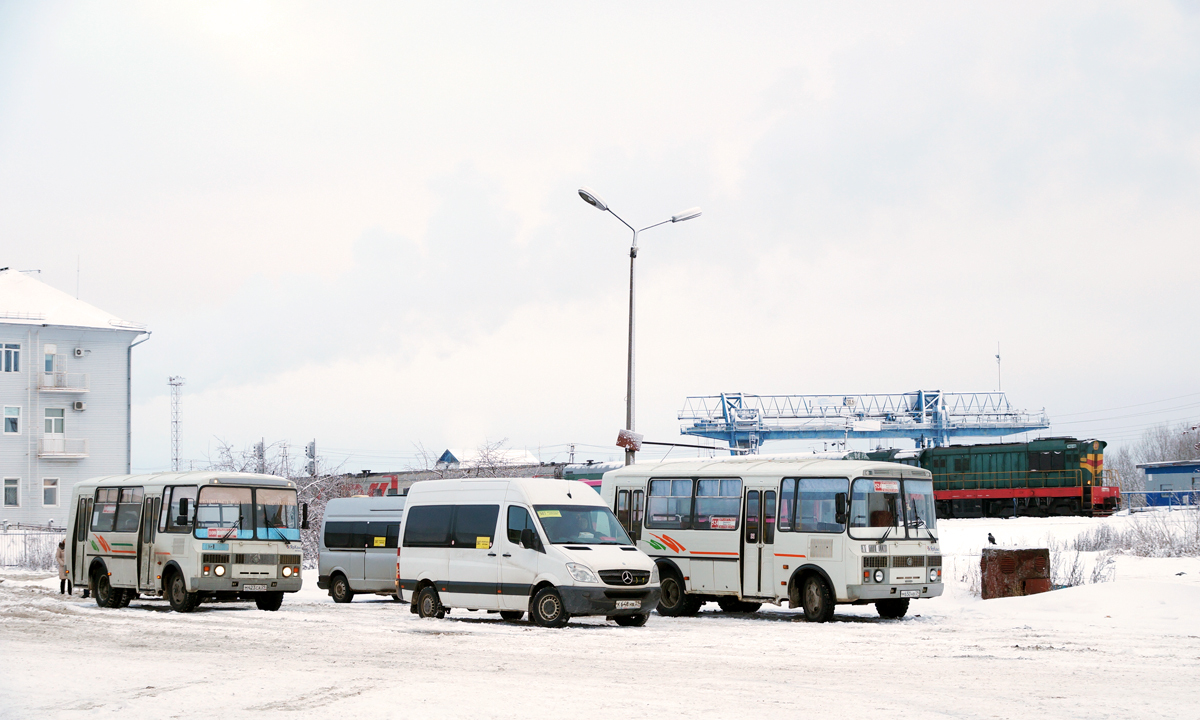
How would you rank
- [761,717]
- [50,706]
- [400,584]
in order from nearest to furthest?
1. [761,717]
2. [50,706]
3. [400,584]

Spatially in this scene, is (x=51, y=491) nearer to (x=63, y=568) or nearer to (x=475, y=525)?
(x=63, y=568)

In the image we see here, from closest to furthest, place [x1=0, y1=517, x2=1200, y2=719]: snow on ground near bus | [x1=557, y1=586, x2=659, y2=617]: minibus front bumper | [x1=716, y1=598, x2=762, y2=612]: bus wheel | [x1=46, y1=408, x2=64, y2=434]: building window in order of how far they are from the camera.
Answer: [x1=0, y1=517, x2=1200, y2=719]: snow on ground near bus
[x1=557, y1=586, x2=659, y2=617]: minibus front bumper
[x1=716, y1=598, x2=762, y2=612]: bus wheel
[x1=46, y1=408, x2=64, y2=434]: building window

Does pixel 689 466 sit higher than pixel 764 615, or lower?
higher

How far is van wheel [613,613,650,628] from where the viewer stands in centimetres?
1897

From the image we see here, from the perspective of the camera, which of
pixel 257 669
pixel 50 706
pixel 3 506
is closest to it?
pixel 50 706

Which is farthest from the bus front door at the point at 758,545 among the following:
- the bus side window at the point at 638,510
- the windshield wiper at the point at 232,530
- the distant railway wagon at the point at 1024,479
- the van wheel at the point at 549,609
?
the distant railway wagon at the point at 1024,479

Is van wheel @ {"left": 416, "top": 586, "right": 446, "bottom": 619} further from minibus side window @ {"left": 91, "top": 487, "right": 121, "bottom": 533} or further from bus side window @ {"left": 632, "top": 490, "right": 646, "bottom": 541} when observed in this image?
minibus side window @ {"left": 91, "top": 487, "right": 121, "bottom": 533}

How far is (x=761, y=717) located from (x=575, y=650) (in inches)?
218

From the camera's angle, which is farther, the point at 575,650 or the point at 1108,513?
the point at 1108,513

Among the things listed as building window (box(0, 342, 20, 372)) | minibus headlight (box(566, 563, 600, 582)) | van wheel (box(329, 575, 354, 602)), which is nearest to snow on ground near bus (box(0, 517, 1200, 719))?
minibus headlight (box(566, 563, 600, 582))

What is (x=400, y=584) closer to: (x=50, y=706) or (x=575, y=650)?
(x=575, y=650)

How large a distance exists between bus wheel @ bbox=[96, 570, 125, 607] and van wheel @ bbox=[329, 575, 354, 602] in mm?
4465

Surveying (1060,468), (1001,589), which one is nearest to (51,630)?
(1001,589)

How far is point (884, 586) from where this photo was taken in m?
19.3
